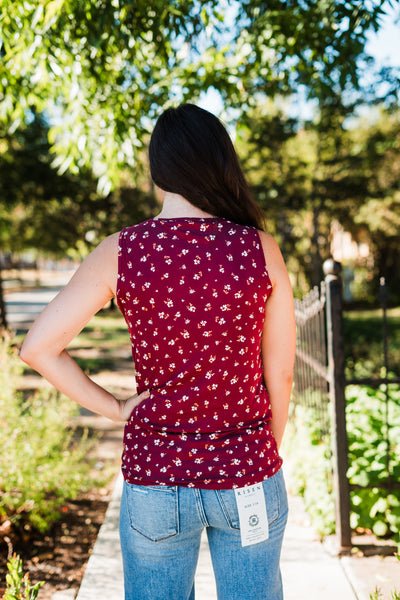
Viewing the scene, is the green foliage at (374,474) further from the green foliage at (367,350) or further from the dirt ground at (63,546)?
the green foliage at (367,350)

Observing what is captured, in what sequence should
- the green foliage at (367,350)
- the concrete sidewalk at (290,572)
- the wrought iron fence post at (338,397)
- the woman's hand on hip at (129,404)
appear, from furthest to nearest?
1. the green foliage at (367,350)
2. the wrought iron fence post at (338,397)
3. the concrete sidewalk at (290,572)
4. the woman's hand on hip at (129,404)

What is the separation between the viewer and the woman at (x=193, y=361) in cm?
130

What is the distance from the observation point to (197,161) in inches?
53.8

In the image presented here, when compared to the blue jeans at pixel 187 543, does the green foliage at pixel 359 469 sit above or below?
below

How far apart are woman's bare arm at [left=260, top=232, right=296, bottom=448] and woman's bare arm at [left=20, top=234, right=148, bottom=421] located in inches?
14.5

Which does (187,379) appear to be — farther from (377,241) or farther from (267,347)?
(377,241)

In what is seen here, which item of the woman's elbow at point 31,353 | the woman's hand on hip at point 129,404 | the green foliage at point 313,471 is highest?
the woman's elbow at point 31,353

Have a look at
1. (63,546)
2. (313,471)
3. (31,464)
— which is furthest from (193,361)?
(63,546)

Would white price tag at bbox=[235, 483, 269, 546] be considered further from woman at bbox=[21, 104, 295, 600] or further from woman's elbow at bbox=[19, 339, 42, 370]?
woman's elbow at bbox=[19, 339, 42, 370]

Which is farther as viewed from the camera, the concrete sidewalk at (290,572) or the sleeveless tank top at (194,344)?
the concrete sidewalk at (290,572)

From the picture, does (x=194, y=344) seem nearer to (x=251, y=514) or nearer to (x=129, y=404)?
(x=129, y=404)

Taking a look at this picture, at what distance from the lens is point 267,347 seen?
4.90ft

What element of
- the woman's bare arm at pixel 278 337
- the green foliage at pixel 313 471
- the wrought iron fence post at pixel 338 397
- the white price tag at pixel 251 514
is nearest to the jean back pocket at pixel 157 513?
the white price tag at pixel 251 514

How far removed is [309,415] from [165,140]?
3141 mm
